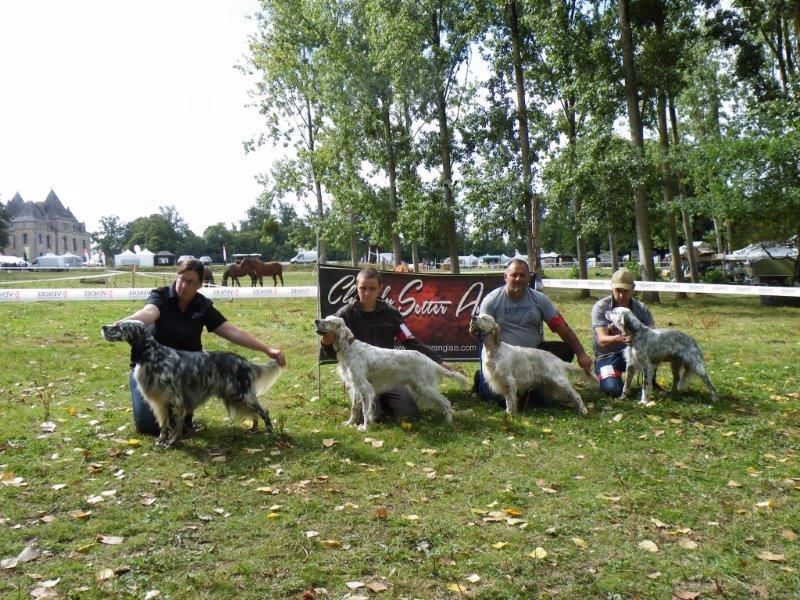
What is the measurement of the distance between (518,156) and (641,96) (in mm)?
4986

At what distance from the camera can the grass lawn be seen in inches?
126

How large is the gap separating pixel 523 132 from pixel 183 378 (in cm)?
1830

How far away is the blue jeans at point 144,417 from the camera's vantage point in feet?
18.5

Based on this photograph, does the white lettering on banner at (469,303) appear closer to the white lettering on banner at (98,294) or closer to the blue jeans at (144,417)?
the blue jeans at (144,417)

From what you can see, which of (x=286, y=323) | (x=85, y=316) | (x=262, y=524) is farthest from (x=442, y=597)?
(x=85, y=316)

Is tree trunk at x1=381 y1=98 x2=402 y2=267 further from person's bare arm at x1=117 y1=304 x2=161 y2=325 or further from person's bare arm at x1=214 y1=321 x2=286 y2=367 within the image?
person's bare arm at x1=117 y1=304 x2=161 y2=325

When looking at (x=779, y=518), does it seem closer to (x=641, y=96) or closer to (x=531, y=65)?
(x=641, y=96)

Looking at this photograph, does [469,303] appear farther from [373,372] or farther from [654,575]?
[654,575]

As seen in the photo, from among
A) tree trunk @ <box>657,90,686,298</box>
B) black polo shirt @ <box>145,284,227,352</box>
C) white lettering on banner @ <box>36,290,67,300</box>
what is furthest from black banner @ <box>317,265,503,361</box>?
tree trunk @ <box>657,90,686,298</box>

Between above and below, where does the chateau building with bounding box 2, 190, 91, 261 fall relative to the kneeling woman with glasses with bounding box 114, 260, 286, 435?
above

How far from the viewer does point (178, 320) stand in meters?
5.86

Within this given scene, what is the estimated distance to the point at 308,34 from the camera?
97.0 ft

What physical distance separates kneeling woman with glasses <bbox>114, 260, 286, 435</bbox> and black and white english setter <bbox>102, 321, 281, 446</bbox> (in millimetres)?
263

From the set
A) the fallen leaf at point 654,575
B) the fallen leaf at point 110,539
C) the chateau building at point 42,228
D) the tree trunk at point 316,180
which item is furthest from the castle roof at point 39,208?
the fallen leaf at point 654,575
